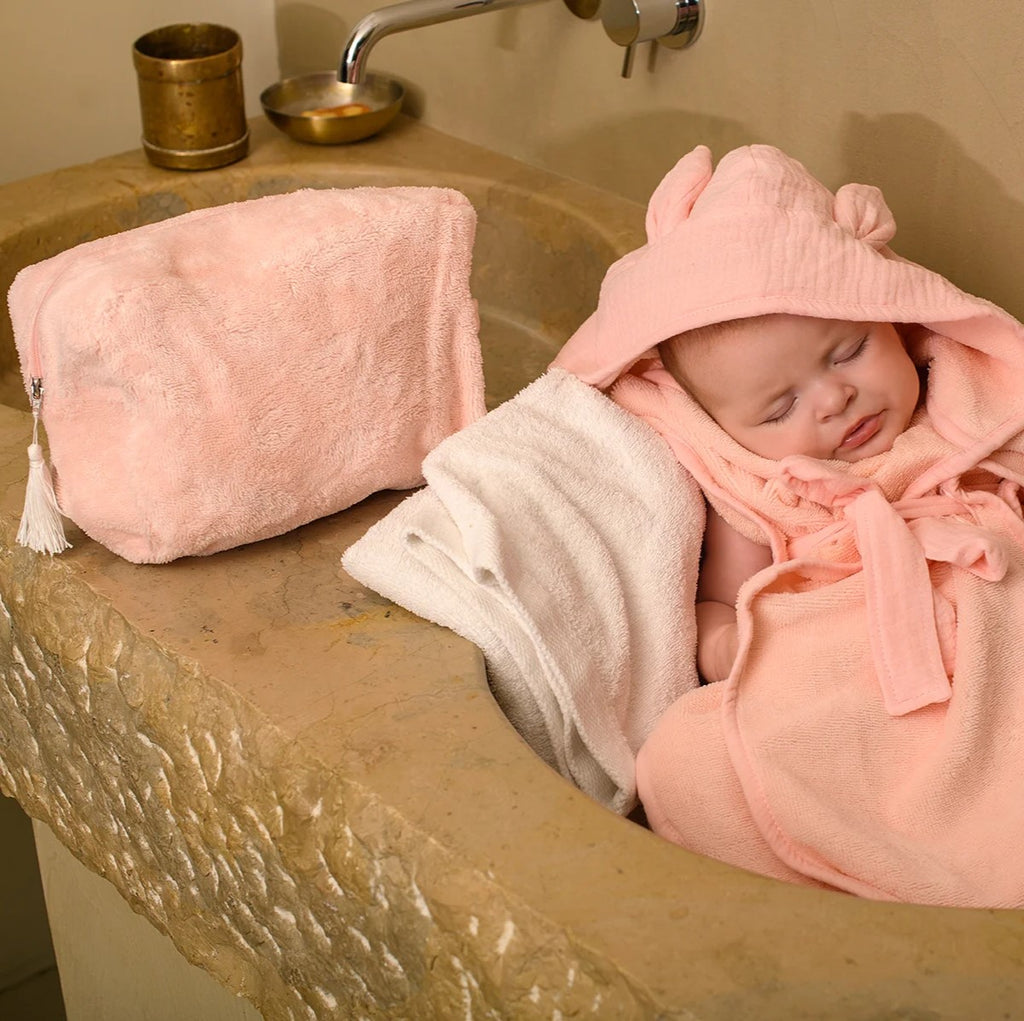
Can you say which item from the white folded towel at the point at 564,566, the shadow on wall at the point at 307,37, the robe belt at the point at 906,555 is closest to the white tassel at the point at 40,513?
the white folded towel at the point at 564,566

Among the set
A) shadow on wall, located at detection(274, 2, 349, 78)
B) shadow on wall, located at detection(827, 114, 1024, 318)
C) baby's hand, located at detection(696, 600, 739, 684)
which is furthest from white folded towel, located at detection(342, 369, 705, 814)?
shadow on wall, located at detection(274, 2, 349, 78)

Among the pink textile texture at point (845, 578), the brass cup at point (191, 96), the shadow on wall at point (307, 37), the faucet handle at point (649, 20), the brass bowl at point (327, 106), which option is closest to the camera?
the pink textile texture at point (845, 578)

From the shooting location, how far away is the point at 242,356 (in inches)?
36.0

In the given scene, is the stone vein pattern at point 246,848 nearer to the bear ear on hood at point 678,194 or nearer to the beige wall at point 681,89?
the bear ear on hood at point 678,194

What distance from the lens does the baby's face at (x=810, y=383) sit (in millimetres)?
939

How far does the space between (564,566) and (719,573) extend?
17cm

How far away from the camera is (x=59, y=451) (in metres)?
0.93

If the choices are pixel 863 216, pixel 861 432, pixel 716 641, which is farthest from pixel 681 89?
pixel 716 641

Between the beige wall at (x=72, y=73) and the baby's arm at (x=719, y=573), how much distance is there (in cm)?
99

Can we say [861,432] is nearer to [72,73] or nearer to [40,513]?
[40,513]

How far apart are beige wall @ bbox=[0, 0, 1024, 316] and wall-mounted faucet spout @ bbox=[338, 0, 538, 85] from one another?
9 cm

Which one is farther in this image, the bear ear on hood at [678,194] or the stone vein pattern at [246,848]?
the bear ear on hood at [678,194]

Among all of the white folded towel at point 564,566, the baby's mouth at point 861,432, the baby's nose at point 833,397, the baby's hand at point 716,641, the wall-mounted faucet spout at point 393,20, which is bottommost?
the baby's hand at point 716,641

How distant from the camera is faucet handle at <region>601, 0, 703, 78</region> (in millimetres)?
1217
